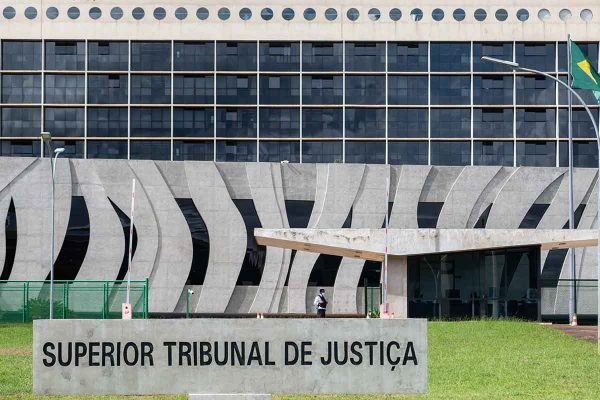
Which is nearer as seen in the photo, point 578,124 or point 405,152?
point 578,124

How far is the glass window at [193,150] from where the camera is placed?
246ft

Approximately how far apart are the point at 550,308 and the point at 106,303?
19.0m

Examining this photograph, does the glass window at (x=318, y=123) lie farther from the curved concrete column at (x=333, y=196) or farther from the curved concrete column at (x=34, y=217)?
the curved concrete column at (x=34, y=217)

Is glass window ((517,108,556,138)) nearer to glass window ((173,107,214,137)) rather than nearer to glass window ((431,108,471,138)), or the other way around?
glass window ((431,108,471,138))

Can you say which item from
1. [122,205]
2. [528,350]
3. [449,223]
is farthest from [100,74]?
[528,350]

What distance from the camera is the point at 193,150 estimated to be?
7519cm

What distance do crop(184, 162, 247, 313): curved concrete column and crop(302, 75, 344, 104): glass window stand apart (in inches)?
670

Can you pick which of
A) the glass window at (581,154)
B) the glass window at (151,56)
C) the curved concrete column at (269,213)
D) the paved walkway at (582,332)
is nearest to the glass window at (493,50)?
the glass window at (581,154)

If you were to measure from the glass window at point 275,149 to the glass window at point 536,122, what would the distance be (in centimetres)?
1318

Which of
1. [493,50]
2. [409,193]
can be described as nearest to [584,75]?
[409,193]

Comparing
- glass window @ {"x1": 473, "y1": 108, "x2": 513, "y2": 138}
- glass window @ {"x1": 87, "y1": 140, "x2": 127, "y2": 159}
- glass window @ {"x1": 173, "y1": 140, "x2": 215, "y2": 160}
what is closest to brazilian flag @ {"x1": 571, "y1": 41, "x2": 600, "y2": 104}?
glass window @ {"x1": 473, "y1": 108, "x2": 513, "y2": 138}

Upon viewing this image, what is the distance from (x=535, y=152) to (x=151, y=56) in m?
23.2

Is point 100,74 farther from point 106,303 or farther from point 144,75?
point 106,303

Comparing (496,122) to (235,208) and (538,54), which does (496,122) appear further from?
(235,208)
